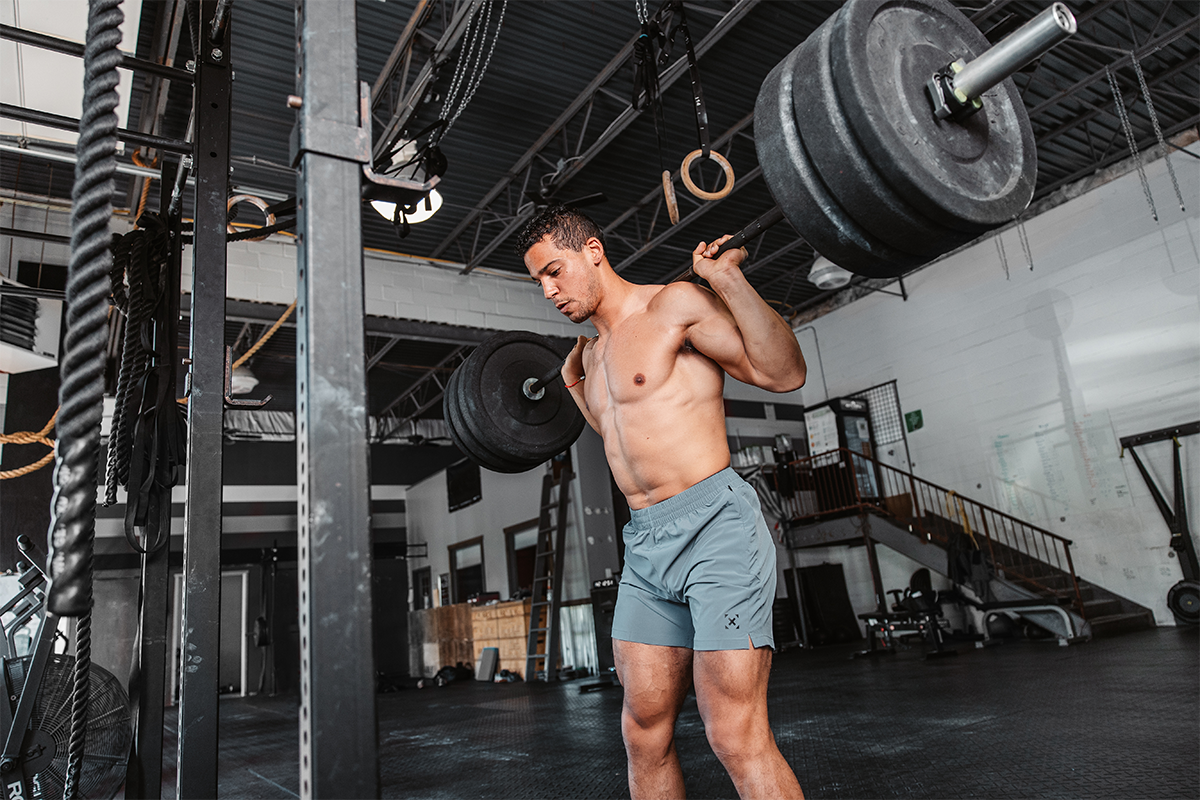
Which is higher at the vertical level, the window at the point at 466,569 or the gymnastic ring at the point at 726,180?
the gymnastic ring at the point at 726,180

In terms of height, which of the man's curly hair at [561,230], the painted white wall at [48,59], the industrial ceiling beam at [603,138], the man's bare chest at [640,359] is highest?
the industrial ceiling beam at [603,138]

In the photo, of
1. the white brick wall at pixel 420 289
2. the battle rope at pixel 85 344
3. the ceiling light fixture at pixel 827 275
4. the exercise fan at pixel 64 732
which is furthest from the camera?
the ceiling light fixture at pixel 827 275

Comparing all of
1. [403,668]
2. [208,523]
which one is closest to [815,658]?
[208,523]

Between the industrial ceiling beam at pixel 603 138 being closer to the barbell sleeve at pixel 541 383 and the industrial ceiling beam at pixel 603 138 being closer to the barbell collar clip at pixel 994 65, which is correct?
the barbell sleeve at pixel 541 383

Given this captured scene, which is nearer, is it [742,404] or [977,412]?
[977,412]

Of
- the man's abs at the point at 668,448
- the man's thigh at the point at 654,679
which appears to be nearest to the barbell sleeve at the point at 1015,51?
the man's abs at the point at 668,448

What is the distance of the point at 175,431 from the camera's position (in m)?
1.77

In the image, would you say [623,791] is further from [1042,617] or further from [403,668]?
[403,668]

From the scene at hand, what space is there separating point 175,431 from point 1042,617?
24.5 feet

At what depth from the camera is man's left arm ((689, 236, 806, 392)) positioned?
1.46m

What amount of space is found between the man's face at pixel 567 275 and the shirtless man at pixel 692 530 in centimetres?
12

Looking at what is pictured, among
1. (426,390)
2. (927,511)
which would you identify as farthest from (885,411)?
(426,390)

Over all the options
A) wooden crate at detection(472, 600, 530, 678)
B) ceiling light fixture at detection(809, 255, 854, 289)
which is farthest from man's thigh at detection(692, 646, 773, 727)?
wooden crate at detection(472, 600, 530, 678)

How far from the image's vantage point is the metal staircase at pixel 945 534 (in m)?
7.16
